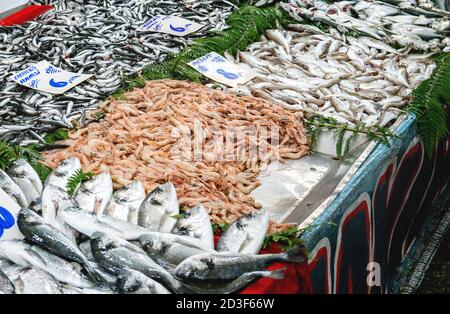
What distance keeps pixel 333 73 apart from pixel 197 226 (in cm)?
284

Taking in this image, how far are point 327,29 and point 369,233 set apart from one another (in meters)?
3.18

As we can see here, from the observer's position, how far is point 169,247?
2.79m

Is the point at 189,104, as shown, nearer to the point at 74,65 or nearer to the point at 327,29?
the point at 74,65

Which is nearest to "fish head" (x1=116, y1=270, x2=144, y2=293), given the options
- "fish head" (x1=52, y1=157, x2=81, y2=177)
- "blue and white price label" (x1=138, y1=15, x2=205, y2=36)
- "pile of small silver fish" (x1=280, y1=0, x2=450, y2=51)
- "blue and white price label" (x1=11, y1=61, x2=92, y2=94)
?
"fish head" (x1=52, y1=157, x2=81, y2=177)

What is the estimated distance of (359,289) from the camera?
3941 millimetres

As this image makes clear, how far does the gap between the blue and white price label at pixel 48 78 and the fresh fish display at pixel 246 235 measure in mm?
2426

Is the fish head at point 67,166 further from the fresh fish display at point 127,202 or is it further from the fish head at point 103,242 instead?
the fish head at point 103,242

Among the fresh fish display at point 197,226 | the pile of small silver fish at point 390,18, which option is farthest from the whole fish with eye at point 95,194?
the pile of small silver fish at point 390,18

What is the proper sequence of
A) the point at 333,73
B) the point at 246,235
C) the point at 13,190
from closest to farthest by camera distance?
1. the point at 246,235
2. the point at 13,190
3. the point at 333,73

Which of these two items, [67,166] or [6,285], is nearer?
[6,285]

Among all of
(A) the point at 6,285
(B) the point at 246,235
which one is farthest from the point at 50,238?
(B) the point at 246,235

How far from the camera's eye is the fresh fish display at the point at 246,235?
295 centimetres

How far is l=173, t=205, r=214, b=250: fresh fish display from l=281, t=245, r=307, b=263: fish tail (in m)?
0.39

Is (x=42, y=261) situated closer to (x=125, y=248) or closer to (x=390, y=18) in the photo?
(x=125, y=248)
